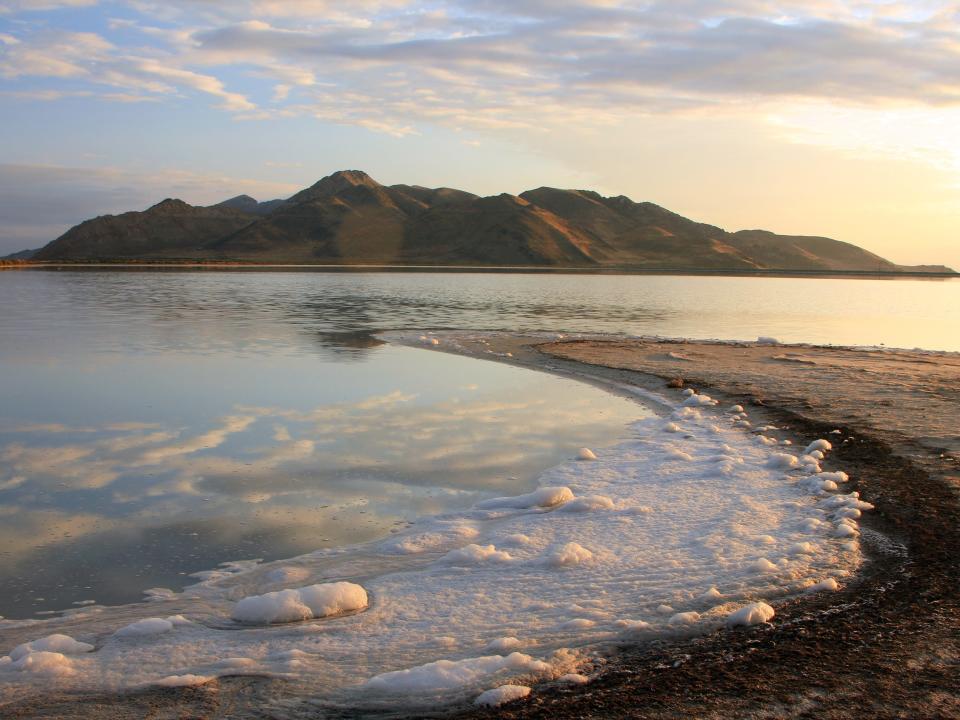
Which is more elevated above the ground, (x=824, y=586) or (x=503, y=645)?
(x=824, y=586)

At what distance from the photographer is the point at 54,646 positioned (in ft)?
18.2

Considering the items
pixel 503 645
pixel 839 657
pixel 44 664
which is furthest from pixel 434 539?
pixel 839 657

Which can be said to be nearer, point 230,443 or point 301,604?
point 301,604

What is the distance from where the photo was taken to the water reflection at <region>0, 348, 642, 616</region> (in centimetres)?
742

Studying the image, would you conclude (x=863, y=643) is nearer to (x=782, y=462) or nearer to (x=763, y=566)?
(x=763, y=566)

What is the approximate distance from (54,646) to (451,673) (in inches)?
103

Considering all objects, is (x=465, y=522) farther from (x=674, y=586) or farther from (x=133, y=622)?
(x=133, y=622)

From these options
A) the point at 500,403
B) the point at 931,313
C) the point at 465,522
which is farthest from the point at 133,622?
the point at 931,313

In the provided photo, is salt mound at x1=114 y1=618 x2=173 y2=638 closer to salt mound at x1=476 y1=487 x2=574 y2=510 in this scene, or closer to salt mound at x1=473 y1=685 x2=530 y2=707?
salt mound at x1=473 y1=685 x2=530 y2=707

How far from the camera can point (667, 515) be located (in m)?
8.79

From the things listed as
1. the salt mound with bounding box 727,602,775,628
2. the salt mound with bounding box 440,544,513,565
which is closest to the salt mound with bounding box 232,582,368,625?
the salt mound with bounding box 440,544,513,565

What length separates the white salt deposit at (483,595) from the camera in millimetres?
5305

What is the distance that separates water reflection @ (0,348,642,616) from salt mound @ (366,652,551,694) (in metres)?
2.50

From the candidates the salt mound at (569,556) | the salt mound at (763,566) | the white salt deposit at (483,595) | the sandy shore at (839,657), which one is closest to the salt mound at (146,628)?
the white salt deposit at (483,595)
